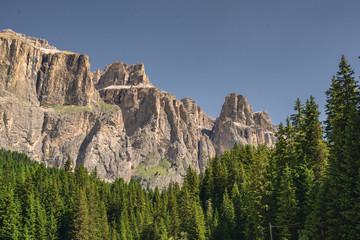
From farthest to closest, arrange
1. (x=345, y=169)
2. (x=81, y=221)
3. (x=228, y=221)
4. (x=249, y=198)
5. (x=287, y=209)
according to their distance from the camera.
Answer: (x=81, y=221) < (x=228, y=221) < (x=249, y=198) < (x=287, y=209) < (x=345, y=169)

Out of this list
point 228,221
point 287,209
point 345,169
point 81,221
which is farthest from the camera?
point 81,221

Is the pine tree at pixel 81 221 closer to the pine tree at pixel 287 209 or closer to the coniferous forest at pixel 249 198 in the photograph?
the coniferous forest at pixel 249 198

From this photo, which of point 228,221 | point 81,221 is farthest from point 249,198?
point 81,221

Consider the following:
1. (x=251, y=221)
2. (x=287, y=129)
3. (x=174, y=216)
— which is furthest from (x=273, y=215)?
(x=174, y=216)

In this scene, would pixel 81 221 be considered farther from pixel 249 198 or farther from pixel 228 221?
pixel 249 198

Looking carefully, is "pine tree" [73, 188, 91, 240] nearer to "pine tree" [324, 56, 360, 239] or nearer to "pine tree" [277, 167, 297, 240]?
"pine tree" [277, 167, 297, 240]

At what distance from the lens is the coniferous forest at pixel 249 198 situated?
33812mm

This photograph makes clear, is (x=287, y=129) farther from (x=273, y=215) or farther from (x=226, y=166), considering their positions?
(x=226, y=166)

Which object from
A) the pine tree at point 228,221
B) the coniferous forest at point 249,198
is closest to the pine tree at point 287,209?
the coniferous forest at point 249,198

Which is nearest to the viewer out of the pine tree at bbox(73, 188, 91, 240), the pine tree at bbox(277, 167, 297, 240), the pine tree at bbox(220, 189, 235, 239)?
the pine tree at bbox(277, 167, 297, 240)

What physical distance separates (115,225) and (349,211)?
224 ft

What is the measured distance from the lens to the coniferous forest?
111 ft

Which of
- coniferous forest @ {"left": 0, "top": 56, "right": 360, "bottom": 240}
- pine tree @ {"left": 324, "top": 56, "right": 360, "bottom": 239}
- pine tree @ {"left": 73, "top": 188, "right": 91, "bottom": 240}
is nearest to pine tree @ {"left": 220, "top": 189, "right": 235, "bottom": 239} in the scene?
coniferous forest @ {"left": 0, "top": 56, "right": 360, "bottom": 240}

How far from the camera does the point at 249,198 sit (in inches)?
2066
